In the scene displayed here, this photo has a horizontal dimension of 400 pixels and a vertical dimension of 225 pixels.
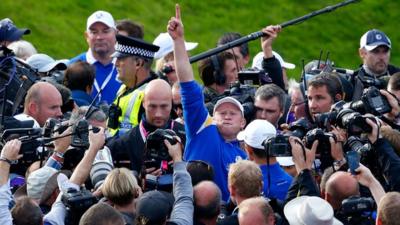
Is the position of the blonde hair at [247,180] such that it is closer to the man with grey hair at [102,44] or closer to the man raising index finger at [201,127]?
the man raising index finger at [201,127]

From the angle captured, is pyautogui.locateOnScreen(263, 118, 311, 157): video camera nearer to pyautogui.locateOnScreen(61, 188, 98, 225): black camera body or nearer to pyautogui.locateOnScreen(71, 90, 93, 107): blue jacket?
pyautogui.locateOnScreen(61, 188, 98, 225): black camera body

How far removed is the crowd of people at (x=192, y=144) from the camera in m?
13.1

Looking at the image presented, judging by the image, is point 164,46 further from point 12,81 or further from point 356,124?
point 356,124

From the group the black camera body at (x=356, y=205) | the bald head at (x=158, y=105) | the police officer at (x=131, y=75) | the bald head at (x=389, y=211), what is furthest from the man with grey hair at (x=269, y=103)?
the bald head at (x=389, y=211)

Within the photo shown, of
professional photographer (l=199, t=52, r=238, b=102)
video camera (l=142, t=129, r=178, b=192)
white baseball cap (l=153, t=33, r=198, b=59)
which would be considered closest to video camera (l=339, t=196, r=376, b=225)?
video camera (l=142, t=129, r=178, b=192)

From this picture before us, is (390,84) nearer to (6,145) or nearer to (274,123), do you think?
(274,123)

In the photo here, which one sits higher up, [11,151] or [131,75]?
[131,75]

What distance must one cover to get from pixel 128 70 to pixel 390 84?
2.61m

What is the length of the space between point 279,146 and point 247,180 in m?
0.51

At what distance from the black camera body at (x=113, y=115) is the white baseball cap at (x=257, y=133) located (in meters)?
1.43

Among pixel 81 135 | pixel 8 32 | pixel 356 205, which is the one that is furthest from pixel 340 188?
pixel 8 32

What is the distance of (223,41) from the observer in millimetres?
18234

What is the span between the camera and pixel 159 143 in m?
14.0

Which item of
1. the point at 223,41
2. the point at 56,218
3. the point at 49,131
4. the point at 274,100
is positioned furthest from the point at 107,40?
the point at 56,218
